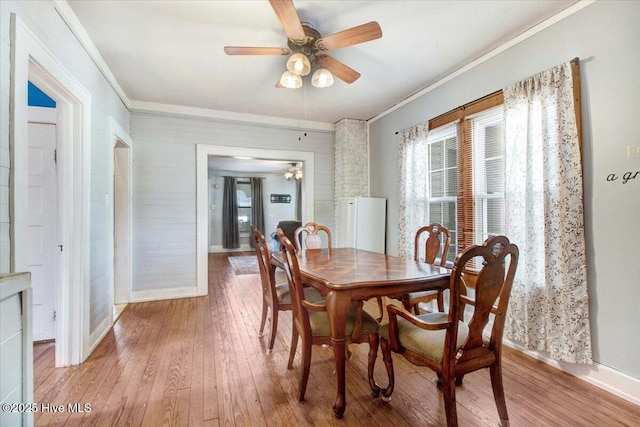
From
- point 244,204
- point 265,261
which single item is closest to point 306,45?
point 265,261

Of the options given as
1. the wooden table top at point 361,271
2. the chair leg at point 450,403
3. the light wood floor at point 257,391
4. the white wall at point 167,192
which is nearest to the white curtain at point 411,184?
the wooden table top at point 361,271

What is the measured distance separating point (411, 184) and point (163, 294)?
3670 mm

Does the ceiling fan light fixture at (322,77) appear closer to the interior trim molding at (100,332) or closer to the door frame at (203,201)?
the door frame at (203,201)

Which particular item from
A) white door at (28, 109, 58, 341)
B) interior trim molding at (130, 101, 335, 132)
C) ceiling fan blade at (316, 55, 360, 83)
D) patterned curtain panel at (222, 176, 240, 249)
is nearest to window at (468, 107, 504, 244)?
ceiling fan blade at (316, 55, 360, 83)

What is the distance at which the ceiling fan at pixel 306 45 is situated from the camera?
187 centimetres

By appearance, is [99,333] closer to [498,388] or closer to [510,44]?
[498,388]

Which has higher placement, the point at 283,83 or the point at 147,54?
the point at 147,54

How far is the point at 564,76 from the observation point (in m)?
2.11

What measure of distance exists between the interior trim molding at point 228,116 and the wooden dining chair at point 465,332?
12.2 ft

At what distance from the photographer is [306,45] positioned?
2277mm

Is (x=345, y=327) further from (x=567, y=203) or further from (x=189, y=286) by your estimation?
(x=189, y=286)

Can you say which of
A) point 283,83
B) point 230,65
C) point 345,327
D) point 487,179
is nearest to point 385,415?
point 345,327

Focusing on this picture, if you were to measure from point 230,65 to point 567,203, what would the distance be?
10.4 feet

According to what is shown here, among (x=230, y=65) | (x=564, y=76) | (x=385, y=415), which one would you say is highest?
(x=230, y=65)
